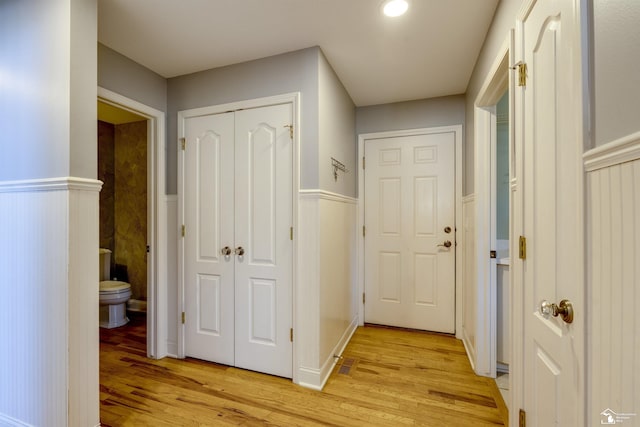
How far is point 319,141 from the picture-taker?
6.64 ft

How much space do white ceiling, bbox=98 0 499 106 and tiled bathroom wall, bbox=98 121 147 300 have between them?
5.57 ft

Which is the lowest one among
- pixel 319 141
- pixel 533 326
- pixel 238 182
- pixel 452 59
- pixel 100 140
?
pixel 533 326

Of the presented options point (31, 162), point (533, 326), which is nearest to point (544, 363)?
point (533, 326)

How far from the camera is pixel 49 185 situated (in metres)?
1.41

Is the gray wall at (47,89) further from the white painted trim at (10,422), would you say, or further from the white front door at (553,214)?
the white front door at (553,214)

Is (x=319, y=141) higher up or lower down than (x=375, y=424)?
higher up

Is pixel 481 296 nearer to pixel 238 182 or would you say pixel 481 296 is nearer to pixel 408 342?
pixel 408 342

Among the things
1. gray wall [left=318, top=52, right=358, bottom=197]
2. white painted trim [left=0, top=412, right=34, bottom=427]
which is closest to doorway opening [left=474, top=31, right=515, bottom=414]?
A: gray wall [left=318, top=52, right=358, bottom=197]

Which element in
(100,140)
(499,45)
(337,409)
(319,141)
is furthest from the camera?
(100,140)

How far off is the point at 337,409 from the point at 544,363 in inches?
47.7

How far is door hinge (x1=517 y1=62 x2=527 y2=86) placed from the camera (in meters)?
1.26

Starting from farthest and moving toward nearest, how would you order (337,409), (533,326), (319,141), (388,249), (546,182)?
(388,249) < (319,141) < (337,409) < (533,326) < (546,182)

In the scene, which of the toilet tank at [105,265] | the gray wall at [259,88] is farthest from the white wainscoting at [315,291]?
the toilet tank at [105,265]

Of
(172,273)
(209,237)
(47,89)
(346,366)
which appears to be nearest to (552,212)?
(346,366)
